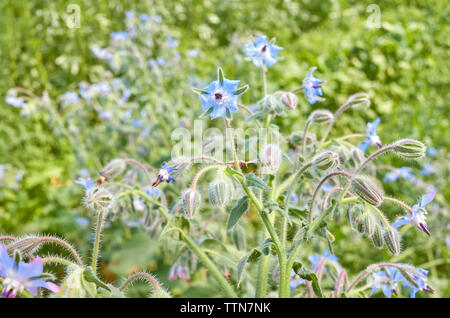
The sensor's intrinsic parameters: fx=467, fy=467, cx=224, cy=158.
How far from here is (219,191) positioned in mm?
978

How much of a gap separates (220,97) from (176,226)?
332 millimetres

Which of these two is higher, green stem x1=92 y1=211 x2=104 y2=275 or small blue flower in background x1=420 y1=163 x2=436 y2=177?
small blue flower in background x1=420 y1=163 x2=436 y2=177

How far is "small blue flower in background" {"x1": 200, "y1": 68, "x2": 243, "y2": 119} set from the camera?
98cm

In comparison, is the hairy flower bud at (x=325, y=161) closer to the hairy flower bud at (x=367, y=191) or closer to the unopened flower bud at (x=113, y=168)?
the hairy flower bud at (x=367, y=191)

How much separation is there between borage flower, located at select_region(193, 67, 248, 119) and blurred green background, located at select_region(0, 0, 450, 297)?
1220mm

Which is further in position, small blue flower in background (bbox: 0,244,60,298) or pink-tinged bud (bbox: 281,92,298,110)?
pink-tinged bud (bbox: 281,92,298,110)

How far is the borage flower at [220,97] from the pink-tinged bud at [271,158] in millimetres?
116

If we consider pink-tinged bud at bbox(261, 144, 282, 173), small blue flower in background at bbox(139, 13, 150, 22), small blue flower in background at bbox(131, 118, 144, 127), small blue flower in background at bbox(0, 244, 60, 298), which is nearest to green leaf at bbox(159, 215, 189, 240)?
pink-tinged bud at bbox(261, 144, 282, 173)

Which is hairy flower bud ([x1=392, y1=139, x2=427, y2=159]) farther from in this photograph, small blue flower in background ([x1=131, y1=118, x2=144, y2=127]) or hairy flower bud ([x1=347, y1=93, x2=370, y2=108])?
small blue flower in background ([x1=131, y1=118, x2=144, y2=127])

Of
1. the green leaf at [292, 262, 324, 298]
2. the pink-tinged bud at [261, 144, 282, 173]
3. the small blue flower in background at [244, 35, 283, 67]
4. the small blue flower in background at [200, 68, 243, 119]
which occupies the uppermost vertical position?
the small blue flower in background at [244, 35, 283, 67]

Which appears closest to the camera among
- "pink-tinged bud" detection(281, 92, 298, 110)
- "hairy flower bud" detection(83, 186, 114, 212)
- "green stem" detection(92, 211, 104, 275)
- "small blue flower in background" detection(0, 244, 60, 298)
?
"small blue flower in background" detection(0, 244, 60, 298)
